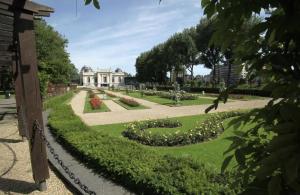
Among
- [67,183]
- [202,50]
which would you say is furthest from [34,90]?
[202,50]

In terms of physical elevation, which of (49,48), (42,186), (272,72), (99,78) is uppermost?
(49,48)

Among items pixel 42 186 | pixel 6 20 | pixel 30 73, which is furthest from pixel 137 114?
pixel 30 73

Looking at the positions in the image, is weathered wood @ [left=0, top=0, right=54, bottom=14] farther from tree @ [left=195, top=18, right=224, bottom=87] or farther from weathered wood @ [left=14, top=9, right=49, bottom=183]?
tree @ [left=195, top=18, right=224, bottom=87]

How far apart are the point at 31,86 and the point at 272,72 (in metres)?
5.70

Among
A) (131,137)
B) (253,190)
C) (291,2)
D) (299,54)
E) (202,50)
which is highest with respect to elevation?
(202,50)

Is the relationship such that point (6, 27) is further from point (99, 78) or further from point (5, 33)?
point (99, 78)

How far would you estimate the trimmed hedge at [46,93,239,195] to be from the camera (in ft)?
17.6

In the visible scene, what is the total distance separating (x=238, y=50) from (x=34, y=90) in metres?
5.45

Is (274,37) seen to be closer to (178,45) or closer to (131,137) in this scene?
(131,137)

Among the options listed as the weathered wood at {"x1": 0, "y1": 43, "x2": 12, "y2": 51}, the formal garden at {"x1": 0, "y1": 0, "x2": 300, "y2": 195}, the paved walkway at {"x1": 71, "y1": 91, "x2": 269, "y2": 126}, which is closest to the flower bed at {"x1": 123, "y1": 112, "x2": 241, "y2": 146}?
the formal garden at {"x1": 0, "y1": 0, "x2": 300, "y2": 195}

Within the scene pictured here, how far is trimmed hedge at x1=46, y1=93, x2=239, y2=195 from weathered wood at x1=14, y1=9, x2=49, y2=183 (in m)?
1.43

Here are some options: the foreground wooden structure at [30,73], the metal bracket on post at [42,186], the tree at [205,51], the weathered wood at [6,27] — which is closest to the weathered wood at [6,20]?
the weathered wood at [6,27]

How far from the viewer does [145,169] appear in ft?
21.3

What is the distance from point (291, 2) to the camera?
147 centimetres
